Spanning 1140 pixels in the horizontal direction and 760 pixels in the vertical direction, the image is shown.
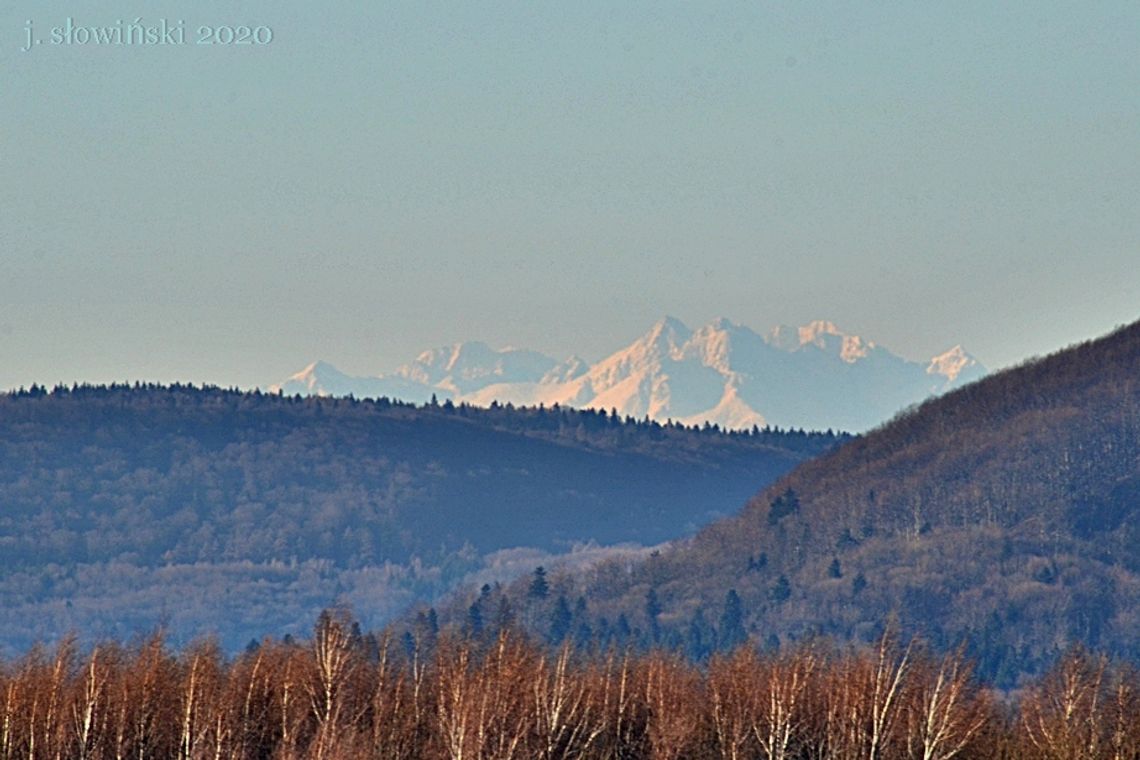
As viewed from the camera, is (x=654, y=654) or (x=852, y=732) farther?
(x=654, y=654)

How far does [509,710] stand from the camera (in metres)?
127

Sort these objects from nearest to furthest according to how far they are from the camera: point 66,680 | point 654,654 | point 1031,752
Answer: point 1031,752 < point 66,680 < point 654,654

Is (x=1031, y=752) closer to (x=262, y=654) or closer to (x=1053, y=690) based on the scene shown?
(x=1053, y=690)

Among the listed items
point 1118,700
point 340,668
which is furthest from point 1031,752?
point 340,668

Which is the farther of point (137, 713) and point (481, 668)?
point (481, 668)

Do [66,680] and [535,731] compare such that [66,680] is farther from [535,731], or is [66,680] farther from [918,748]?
[918,748]

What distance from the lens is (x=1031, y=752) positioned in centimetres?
12288

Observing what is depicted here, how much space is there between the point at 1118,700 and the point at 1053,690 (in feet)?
44.1

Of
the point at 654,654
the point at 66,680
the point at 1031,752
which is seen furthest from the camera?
the point at 654,654

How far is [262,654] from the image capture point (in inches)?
5226

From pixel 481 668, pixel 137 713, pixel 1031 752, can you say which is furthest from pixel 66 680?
pixel 1031 752

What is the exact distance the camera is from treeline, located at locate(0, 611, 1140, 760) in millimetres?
121125

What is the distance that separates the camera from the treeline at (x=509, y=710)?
4769 inches

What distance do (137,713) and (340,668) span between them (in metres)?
11.1
